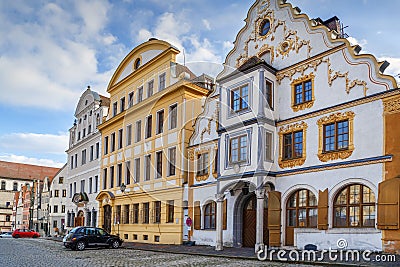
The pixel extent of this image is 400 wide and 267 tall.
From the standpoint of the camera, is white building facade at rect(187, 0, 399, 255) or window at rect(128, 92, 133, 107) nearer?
white building facade at rect(187, 0, 399, 255)

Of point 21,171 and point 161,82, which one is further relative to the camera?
point 21,171

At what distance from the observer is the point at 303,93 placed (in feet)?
73.8

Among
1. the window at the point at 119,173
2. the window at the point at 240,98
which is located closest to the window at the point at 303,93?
the window at the point at 240,98

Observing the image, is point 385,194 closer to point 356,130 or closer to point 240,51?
point 356,130

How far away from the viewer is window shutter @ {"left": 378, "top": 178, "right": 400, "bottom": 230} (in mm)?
17562

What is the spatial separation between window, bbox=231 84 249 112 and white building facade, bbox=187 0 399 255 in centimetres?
5

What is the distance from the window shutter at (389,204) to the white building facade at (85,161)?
29.7 metres

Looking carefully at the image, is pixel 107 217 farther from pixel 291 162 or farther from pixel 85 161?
pixel 291 162

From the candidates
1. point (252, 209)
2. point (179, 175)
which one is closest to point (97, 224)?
point (179, 175)

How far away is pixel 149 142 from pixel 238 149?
40.2 ft

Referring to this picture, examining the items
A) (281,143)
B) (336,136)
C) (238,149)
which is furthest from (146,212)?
(336,136)

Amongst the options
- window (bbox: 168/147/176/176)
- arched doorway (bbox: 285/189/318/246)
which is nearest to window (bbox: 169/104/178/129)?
window (bbox: 168/147/176/176)

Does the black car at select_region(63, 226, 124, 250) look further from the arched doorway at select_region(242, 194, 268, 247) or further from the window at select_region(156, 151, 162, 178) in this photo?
the arched doorway at select_region(242, 194, 268, 247)

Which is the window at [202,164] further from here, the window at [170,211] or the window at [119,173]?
the window at [119,173]
